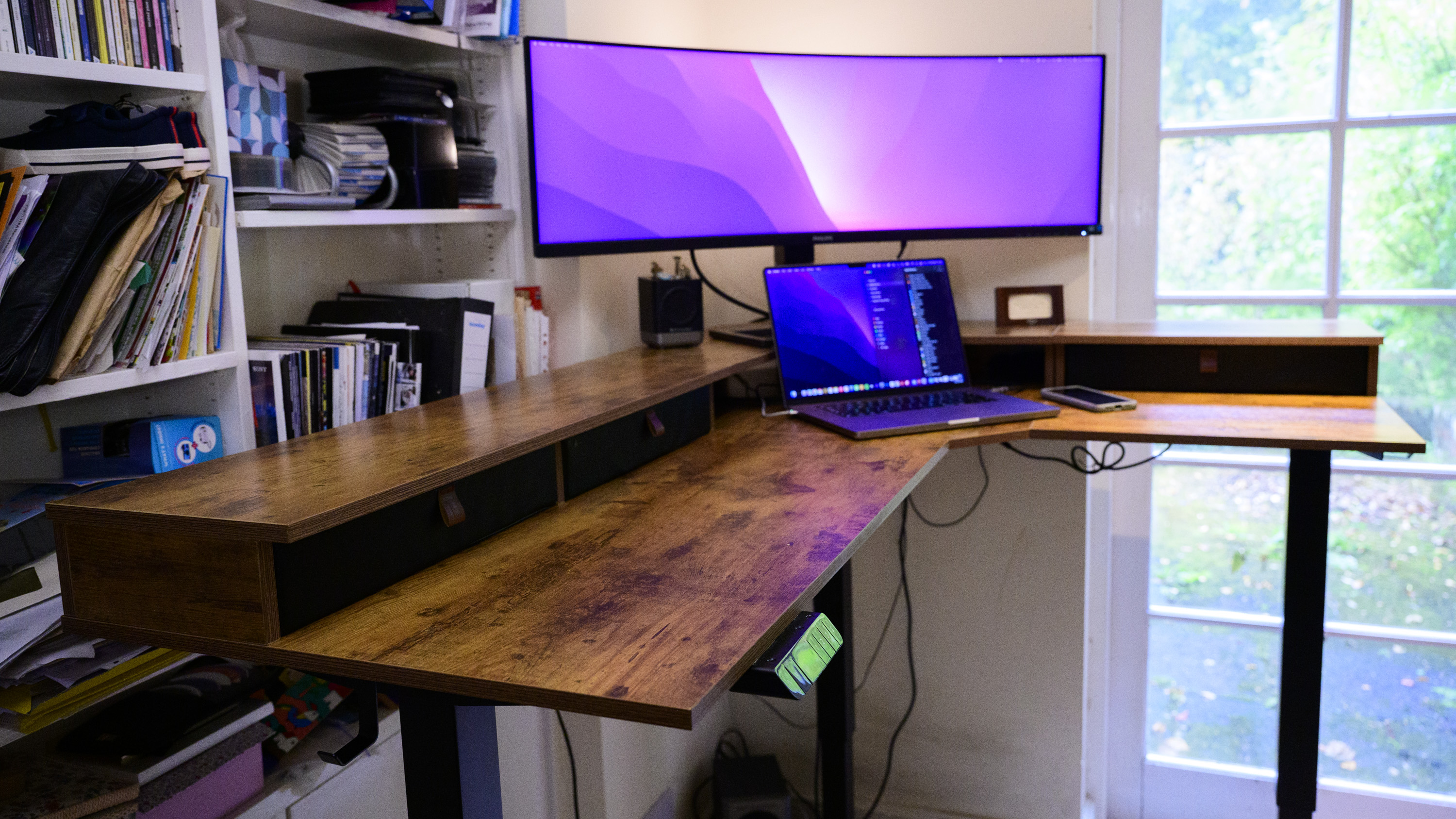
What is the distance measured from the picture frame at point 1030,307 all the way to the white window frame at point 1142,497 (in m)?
0.27

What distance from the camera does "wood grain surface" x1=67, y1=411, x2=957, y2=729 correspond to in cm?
88

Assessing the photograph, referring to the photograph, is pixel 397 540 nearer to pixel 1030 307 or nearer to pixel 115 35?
pixel 115 35

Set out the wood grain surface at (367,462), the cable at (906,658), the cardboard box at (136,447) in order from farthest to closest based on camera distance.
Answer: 1. the cable at (906,658)
2. the cardboard box at (136,447)
3. the wood grain surface at (367,462)

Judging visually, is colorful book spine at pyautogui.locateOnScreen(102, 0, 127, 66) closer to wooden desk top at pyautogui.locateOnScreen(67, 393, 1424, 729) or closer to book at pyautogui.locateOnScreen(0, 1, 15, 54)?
book at pyautogui.locateOnScreen(0, 1, 15, 54)

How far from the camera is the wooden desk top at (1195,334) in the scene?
1936 millimetres

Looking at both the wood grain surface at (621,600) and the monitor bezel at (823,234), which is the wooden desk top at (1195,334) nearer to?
the monitor bezel at (823,234)

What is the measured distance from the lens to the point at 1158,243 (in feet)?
8.03

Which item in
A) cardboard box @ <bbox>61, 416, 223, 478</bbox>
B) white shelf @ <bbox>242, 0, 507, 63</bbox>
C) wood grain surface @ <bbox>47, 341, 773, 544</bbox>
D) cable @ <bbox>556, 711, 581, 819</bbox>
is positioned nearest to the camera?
wood grain surface @ <bbox>47, 341, 773, 544</bbox>

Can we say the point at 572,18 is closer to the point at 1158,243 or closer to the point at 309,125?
the point at 309,125

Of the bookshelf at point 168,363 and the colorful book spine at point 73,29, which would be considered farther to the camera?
the bookshelf at point 168,363

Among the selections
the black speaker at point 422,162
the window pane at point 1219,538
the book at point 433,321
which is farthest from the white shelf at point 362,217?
the window pane at point 1219,538

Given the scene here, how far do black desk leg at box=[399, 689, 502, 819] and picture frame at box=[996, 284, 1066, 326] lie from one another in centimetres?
153

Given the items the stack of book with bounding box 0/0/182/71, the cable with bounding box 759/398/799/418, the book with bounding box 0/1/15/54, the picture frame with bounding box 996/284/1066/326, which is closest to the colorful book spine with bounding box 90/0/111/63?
the stack of book with bounding box 0/0/182/71

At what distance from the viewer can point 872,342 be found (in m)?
2.06
